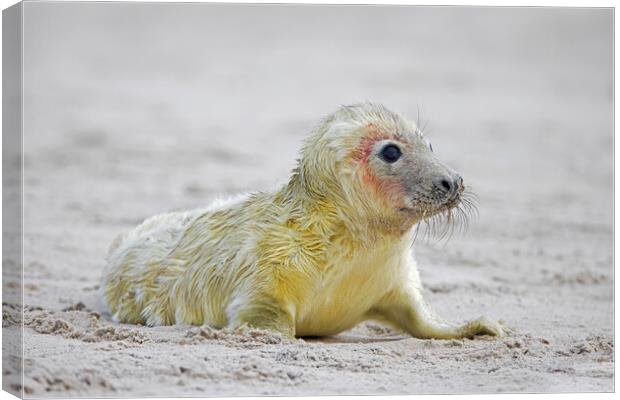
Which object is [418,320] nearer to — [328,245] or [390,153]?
[328,245]

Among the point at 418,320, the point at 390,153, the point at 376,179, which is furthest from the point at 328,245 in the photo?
the point at 418,320

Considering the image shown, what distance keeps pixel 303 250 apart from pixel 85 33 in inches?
466

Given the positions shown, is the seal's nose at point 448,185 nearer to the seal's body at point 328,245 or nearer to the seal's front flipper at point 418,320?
the seal's body at point 328,245

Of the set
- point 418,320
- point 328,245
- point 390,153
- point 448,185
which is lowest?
point 418,320

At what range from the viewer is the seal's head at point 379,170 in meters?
6.16

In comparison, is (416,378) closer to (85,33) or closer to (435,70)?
(435,70)

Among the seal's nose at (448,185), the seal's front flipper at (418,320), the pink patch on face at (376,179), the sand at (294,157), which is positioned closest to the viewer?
the sand at (294,157)

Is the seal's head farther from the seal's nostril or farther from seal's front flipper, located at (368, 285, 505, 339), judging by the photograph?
seal's front flipper, located at (368, 285, 505, 339)

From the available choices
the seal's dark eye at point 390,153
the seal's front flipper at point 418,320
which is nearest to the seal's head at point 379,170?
the seal's dark eye at point 390,153

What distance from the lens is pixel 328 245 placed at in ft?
20.7

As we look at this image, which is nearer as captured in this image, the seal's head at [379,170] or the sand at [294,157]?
the sand at [294,157]

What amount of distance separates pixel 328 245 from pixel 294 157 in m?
7.13

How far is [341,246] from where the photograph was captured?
6328mm

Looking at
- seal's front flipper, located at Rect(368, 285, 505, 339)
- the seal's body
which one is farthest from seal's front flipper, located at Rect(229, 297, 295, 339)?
seal's front flipper, located at Rect(368, 285, 505, 339)
